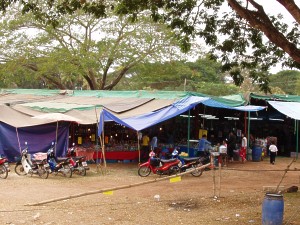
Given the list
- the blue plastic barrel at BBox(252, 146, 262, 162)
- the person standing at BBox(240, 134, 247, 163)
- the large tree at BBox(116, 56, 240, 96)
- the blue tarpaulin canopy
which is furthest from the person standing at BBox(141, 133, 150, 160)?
the large tree at BBox(116, 56, 240, 96)

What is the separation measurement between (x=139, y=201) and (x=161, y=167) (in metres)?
4.05

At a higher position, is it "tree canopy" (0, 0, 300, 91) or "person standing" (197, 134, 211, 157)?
"tree canopy" (0, 0, 300, 91)

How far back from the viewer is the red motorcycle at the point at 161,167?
43.0 feet

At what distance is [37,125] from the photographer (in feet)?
51.7

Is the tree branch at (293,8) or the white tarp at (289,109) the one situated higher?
the tree branch at (293,8)

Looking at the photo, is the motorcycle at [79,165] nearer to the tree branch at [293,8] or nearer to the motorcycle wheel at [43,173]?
the motorcycle wheel at [43,173]

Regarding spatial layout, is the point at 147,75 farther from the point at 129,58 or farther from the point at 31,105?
the point at 31,105

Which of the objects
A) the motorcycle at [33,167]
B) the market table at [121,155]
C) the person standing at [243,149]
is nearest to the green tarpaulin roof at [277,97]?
the person standing at [243,149]

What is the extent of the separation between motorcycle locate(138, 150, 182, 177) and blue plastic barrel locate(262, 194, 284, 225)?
20.5 ft

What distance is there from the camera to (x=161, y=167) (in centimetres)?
1314

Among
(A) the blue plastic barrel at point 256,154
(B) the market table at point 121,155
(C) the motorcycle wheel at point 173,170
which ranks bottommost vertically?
(A) the blue plastic barrel at point 256,154

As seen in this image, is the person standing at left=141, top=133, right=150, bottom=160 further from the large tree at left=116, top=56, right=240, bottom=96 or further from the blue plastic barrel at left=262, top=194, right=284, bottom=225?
the blue plastic barrel at left=262, top=194, right=284, bottom=225

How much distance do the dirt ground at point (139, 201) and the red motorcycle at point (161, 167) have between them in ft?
0.75

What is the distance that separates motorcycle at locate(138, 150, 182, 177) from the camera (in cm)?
1311
